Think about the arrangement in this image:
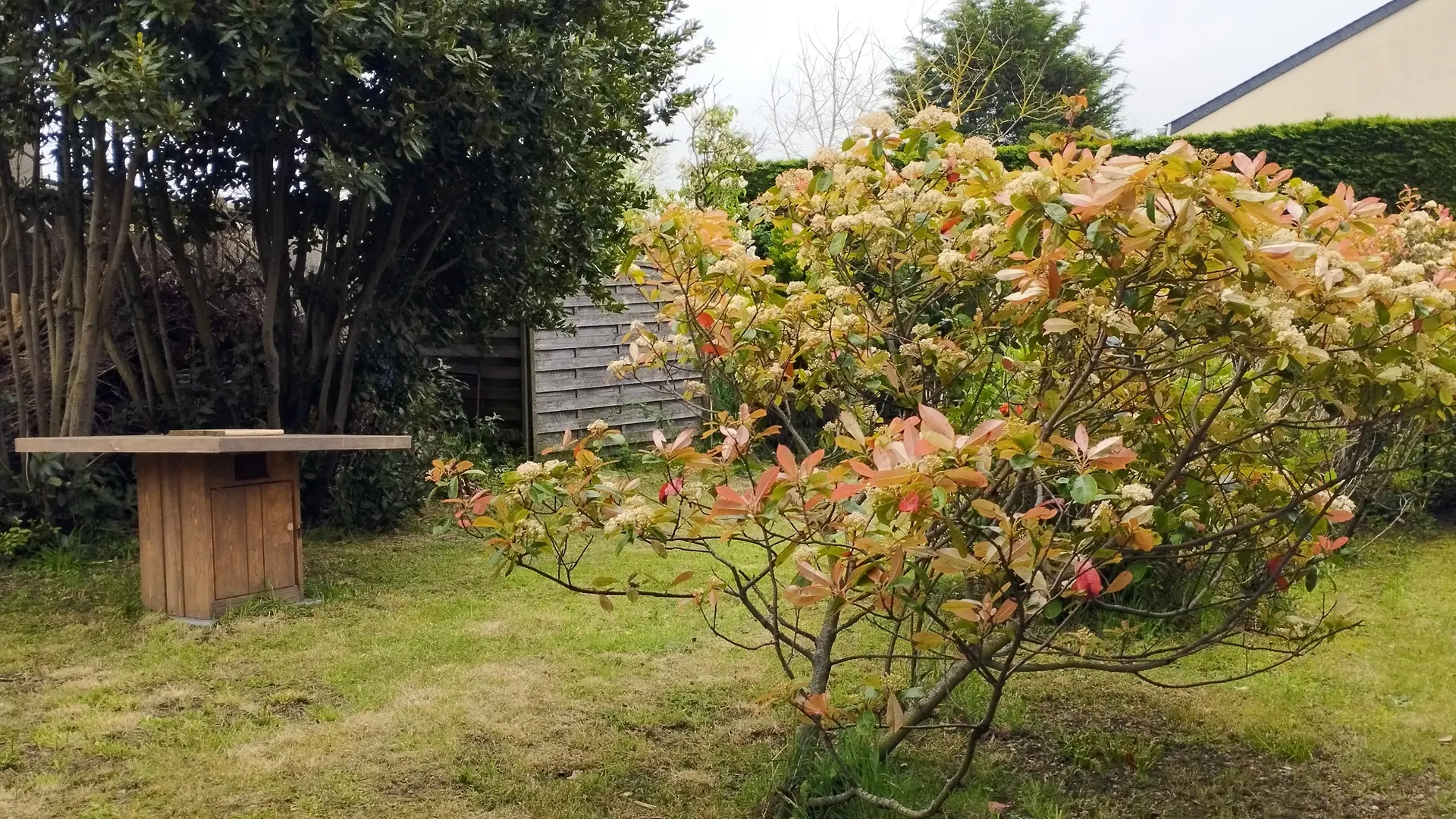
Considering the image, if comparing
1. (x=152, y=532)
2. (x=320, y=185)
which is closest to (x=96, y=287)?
(x=320, y=185)

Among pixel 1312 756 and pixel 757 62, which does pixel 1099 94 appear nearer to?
pixel 757 62

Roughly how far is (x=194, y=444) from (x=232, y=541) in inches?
28.9

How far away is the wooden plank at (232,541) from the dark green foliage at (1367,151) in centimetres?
706

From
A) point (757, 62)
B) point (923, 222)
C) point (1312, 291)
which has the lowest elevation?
point (1312, 291)

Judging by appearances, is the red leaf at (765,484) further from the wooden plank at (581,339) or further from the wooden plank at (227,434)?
the wooden plank at (581,339)

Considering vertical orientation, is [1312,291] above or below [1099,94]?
below

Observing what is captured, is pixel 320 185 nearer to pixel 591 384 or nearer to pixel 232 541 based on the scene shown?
pixel 232 541

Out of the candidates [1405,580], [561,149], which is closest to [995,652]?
[1405,580]

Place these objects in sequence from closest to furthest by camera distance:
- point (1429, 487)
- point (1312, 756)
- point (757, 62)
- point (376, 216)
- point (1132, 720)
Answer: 1. point (1312, 756)
2. point (1132, 720)
3. point (1429, 487)
4. point (376, 216)
5. point (757, 62)

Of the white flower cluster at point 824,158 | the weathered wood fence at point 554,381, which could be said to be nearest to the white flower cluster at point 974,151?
the white flower cluster at point 824,158

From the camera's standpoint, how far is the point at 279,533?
186 inches

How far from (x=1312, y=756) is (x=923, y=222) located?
1864 mm

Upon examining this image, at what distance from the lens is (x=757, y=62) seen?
18281mm

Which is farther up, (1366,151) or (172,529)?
(1366,151)
